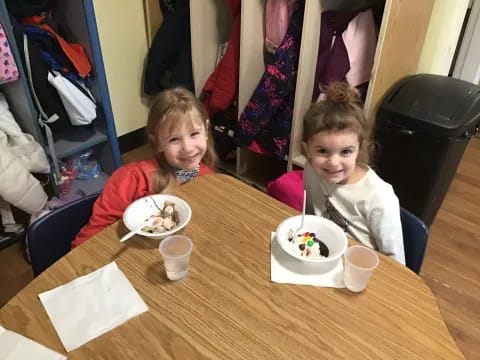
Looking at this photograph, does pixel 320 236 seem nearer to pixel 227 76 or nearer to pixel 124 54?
pixel 227 76

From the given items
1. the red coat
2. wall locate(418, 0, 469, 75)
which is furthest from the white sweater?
wall locate(418, 0, 469, 75)

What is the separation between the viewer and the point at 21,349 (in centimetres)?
77

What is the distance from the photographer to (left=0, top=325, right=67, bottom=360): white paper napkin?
756 mm

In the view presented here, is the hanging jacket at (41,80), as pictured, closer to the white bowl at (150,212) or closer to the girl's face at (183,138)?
the girl's face at (183,138)

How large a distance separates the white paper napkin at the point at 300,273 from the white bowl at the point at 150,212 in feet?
0.81

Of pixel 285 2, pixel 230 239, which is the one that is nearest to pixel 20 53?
pixel 285 2

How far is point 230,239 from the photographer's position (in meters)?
1.04

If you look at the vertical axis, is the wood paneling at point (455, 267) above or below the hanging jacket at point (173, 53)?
below

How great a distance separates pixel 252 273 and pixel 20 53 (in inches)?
59.0

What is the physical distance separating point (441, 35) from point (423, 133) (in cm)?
91

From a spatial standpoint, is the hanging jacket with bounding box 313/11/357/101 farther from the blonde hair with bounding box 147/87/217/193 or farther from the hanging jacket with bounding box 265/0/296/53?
the blonde hair with bounding box 147/87/217/193

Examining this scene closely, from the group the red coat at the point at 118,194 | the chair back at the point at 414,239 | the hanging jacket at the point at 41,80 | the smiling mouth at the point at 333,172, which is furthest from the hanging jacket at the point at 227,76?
the chair back at the point at 414,239

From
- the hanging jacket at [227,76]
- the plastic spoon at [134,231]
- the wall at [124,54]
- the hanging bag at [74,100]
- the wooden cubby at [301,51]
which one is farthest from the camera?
the wall at [124,54]

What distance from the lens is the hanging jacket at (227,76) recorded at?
7.23ft
